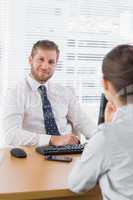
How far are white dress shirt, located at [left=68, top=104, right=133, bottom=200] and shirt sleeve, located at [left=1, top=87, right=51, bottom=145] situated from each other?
0.89 meters

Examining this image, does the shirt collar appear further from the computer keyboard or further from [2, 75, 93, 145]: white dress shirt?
the computer keyboard

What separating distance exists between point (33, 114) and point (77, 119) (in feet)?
1.34

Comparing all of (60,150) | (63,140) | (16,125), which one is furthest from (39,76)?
(60,150)

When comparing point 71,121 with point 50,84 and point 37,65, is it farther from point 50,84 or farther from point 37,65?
point 37,65

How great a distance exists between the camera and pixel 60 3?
337cm

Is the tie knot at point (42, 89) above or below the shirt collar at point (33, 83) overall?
below

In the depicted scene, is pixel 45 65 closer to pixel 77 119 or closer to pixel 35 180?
pixel 77 119

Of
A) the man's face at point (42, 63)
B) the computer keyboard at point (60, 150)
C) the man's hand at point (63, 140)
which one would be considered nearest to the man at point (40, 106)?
the man's face at point (42, 63)

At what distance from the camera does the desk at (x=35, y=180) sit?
1.44 metres

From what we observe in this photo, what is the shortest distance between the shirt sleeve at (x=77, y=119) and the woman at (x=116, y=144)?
137 cm

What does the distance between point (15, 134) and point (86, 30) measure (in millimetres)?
1538

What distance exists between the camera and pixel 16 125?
2.46m

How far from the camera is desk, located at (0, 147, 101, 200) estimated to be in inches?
56.6

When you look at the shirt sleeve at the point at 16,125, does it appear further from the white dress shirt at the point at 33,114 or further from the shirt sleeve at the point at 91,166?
the shirt sleeve at the point at 91,166
